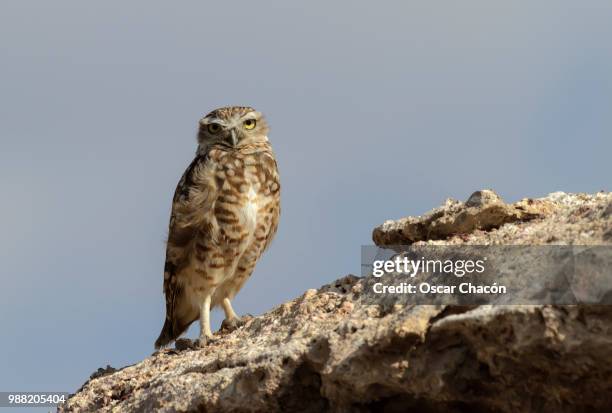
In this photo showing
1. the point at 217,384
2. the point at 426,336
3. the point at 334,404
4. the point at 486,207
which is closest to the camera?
the point at 426,336

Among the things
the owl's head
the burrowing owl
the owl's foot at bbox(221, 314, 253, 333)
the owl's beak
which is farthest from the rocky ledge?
the owl's head

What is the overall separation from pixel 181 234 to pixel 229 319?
0.84m

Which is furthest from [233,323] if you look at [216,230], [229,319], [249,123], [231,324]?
[249,123]

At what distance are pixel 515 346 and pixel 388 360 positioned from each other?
0.62 meters

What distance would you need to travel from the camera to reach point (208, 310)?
863cm

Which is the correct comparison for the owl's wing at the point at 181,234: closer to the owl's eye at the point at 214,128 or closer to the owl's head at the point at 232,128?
the owl's head at the point at 232,128

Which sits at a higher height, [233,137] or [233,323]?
[233,137]

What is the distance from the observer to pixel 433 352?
438 centimetres

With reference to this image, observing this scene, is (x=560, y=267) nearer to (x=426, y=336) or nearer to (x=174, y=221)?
(x=426, y=336)

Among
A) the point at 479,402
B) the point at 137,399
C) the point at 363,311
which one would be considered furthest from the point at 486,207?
the point at 137,399

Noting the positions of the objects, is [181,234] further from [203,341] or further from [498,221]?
[498,221]

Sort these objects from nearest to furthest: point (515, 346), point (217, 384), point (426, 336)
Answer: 1. point (515, 346)
2. point (426, 336)
3. point (217, 384)

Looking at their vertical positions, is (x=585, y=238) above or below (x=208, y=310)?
below

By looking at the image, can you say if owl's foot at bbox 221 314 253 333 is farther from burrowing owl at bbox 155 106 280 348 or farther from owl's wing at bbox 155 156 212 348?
owl's wing at bbox 155 156 212 348
